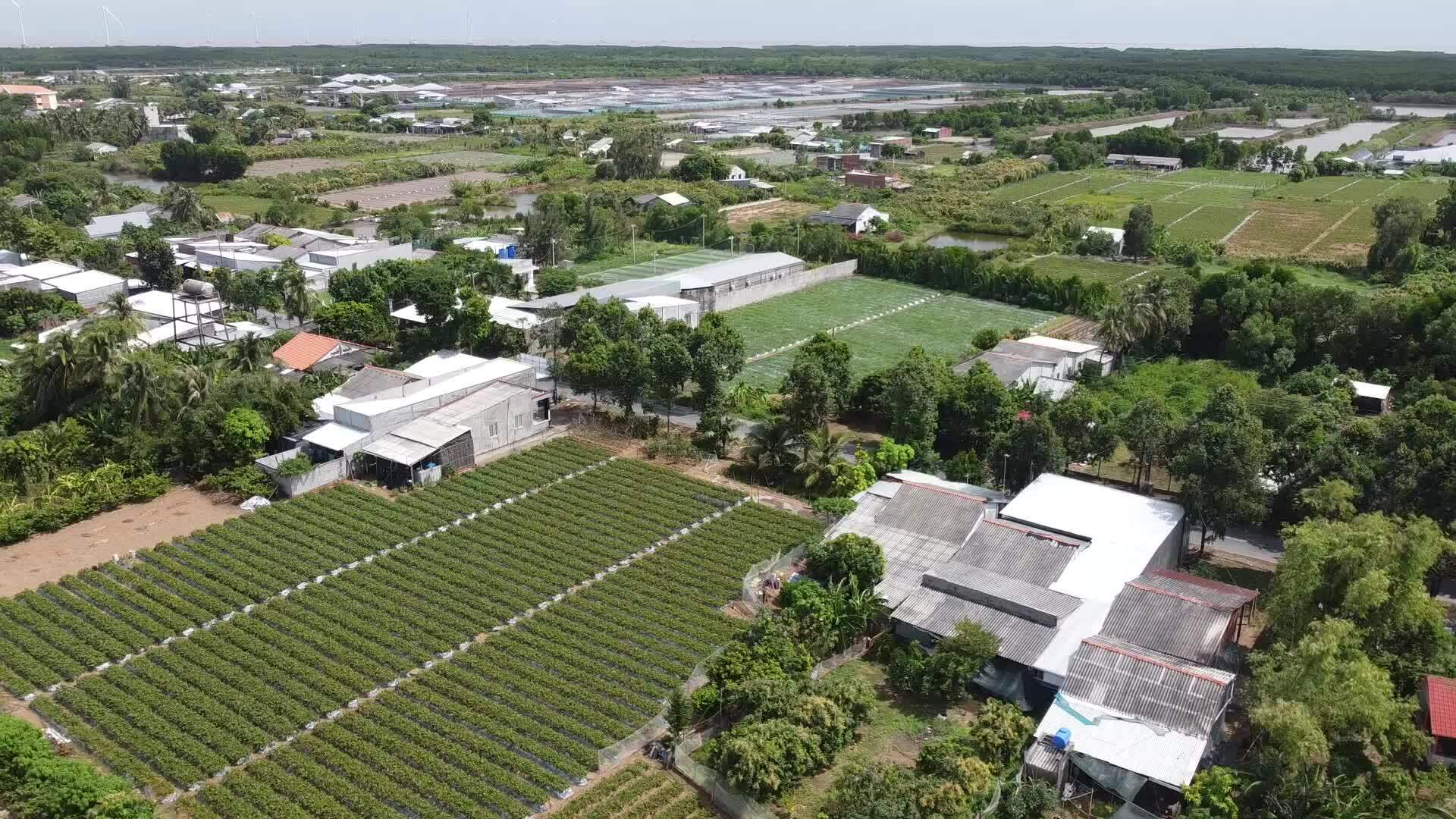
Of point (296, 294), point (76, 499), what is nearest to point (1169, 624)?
point (76, 499)

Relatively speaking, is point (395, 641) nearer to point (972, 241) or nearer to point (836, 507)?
point (836, 507)

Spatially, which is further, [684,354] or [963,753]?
[684,354]

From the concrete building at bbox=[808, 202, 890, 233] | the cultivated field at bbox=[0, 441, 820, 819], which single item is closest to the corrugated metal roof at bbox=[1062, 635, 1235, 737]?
the cultivated field at bbox=[0, 441, 820, 819]

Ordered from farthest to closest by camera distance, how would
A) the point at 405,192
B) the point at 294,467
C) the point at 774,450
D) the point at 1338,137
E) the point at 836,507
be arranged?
1. the point at 1338,137
2. the point at 405,192
3. the point at 774,450
4. the point at 294,467
5. the point at 836,507

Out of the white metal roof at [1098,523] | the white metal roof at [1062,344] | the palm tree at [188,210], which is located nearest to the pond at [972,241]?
the white metal roof at [1062,344]

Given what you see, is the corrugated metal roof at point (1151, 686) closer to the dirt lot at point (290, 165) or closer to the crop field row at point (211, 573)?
the crop field row at point (211, 573)

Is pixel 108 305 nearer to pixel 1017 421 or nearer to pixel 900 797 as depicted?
pixel 1017 421

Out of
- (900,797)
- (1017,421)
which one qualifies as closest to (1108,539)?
(1017,421)
